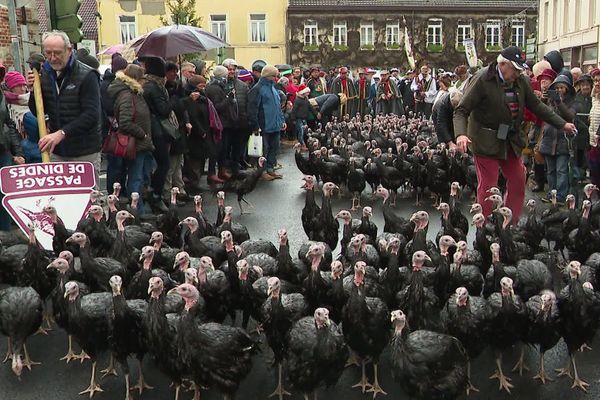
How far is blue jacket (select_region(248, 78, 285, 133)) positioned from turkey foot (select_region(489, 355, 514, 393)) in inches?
332

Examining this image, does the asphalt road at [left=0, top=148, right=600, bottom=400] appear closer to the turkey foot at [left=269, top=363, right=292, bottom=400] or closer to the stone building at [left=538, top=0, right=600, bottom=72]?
the turkey foot at [left=269, top=363, right=292, bottom=400]

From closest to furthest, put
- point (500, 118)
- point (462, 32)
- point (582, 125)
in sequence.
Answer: point (500, 118) → point (582, 125) → point (462, 32)

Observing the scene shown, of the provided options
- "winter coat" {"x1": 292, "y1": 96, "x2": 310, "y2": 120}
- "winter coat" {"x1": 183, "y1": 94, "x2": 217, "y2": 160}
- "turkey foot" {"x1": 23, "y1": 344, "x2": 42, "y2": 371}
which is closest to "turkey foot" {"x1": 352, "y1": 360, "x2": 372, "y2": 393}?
"turkey foot" {"x1": 23, "y1": 344, "x2": 42, "y2": 371}

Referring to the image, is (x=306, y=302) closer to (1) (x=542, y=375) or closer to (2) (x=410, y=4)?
(1) (x=542, y=375)

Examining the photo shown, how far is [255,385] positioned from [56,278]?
2170mm

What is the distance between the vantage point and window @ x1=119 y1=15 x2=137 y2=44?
140 ft

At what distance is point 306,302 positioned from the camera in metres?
5.57

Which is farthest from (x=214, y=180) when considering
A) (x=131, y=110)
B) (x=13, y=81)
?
(x=13, y=81)

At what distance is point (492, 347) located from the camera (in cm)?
535

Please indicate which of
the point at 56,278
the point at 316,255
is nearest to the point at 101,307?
the point at 56,278

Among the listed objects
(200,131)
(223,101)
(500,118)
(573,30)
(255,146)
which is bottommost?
(255,146)

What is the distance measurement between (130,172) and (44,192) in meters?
2.37

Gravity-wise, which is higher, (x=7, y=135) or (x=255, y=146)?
(x=7, y=135)

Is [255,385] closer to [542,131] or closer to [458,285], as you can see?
[458,285]
